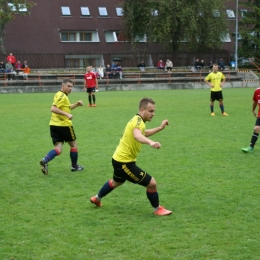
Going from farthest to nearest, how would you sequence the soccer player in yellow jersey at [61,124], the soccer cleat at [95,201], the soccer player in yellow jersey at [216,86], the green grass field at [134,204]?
the soccer player in yellow jersey at [216,86] → the soccer player in yellow jersey at [61,124] → the soccer cleat at [95,201] → the green grass field at [134,204]

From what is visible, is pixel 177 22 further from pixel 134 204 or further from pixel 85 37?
pixel 134 204

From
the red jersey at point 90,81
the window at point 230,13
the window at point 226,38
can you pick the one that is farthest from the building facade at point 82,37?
the red jersey at point 90,81

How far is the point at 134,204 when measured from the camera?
24.6 ft

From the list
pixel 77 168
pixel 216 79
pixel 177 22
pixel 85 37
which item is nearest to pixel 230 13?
pixel 177 22

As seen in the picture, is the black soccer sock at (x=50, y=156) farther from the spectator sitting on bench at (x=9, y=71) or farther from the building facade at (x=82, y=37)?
the building facade at (x=82, y=37)

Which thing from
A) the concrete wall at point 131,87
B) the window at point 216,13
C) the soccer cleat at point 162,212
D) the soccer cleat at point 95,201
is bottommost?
the concrete wall at point 131,87

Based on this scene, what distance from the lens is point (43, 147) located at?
12.8 meters

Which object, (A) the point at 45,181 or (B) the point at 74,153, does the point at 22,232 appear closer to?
(A) the point at 45,181

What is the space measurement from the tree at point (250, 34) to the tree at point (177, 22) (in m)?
2.22

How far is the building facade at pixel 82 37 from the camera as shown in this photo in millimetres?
53844

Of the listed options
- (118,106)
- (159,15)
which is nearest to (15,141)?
(118,106)

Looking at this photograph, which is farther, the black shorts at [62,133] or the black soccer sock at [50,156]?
the black shorts at [62,133]

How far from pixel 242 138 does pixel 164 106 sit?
10148mm

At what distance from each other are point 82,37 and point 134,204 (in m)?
51.7
